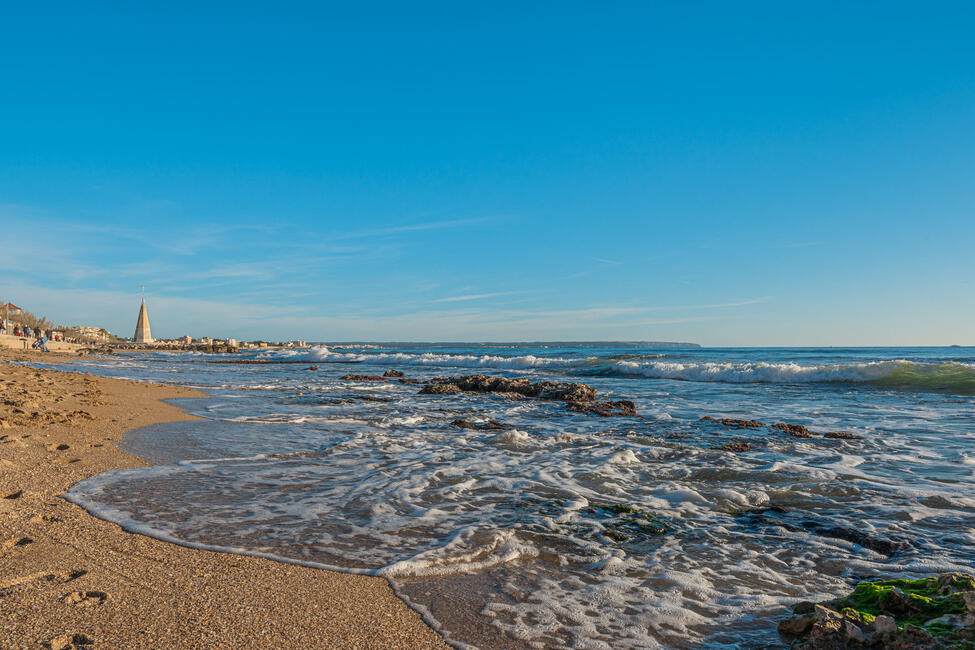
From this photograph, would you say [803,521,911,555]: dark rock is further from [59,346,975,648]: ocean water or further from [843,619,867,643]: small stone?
[843,619,867,643]: small stone

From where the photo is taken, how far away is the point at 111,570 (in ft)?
9.66

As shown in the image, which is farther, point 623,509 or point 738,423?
point 738,423

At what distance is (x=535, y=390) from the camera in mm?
15250

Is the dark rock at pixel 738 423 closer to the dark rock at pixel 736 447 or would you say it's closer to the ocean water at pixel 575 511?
the ocean water at pixel 575 511

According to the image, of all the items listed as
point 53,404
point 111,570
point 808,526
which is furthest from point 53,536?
point 53,404

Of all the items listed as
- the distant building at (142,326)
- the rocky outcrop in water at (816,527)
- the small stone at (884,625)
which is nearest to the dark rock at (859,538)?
the rocky outcrop in water at (816,527)

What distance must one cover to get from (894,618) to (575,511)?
244 centimetres

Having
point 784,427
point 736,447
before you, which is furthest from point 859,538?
point 784,427

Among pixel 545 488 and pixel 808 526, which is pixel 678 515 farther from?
pixel 545 488

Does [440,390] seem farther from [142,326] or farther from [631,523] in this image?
[142,326]

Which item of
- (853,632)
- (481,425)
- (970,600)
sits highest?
(970,600)

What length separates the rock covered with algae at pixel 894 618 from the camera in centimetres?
211

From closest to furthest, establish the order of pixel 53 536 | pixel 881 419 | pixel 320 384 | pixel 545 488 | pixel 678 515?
pixel 53 536
pixel 678 515
pixel 545 488
pixel 881 419
pixel 320 384

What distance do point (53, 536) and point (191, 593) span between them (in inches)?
56.2
